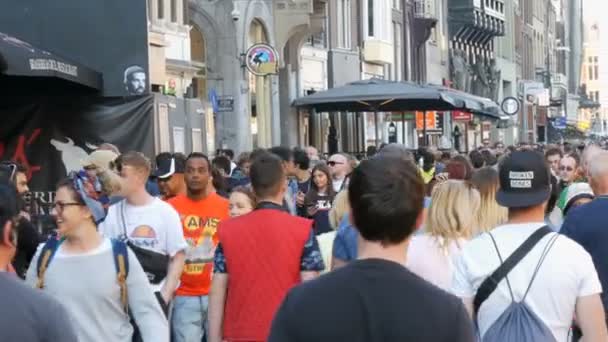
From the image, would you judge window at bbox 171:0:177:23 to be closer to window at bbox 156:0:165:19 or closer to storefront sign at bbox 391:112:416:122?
window at bbox 156:0:165:19

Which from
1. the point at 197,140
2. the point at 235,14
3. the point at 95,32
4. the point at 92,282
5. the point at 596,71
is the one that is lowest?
the point at 92,282

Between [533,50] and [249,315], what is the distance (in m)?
94.7

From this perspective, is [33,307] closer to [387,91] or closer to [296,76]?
[387,91]

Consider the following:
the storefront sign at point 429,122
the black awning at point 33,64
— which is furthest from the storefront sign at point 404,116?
the black awning at point 33,64

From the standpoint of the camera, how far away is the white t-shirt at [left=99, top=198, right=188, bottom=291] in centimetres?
872

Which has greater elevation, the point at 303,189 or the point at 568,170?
the point at 568,170

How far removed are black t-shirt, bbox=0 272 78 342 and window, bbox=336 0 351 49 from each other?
38991 mm

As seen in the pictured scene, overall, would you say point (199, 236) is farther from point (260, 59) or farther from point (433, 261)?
point (260, 59)

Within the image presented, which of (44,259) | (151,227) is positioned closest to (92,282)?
(44,259)

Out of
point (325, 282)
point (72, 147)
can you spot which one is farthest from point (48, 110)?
point (325, 282)

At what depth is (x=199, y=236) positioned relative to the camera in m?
9.59

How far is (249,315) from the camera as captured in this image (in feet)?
24.0

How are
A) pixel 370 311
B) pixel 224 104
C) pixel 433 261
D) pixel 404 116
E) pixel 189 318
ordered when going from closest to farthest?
pixel 370 311
pixel 433 261
pixel 189 318
pixel 224 104
pixel 404 116

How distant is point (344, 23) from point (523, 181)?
3802 centimetres
